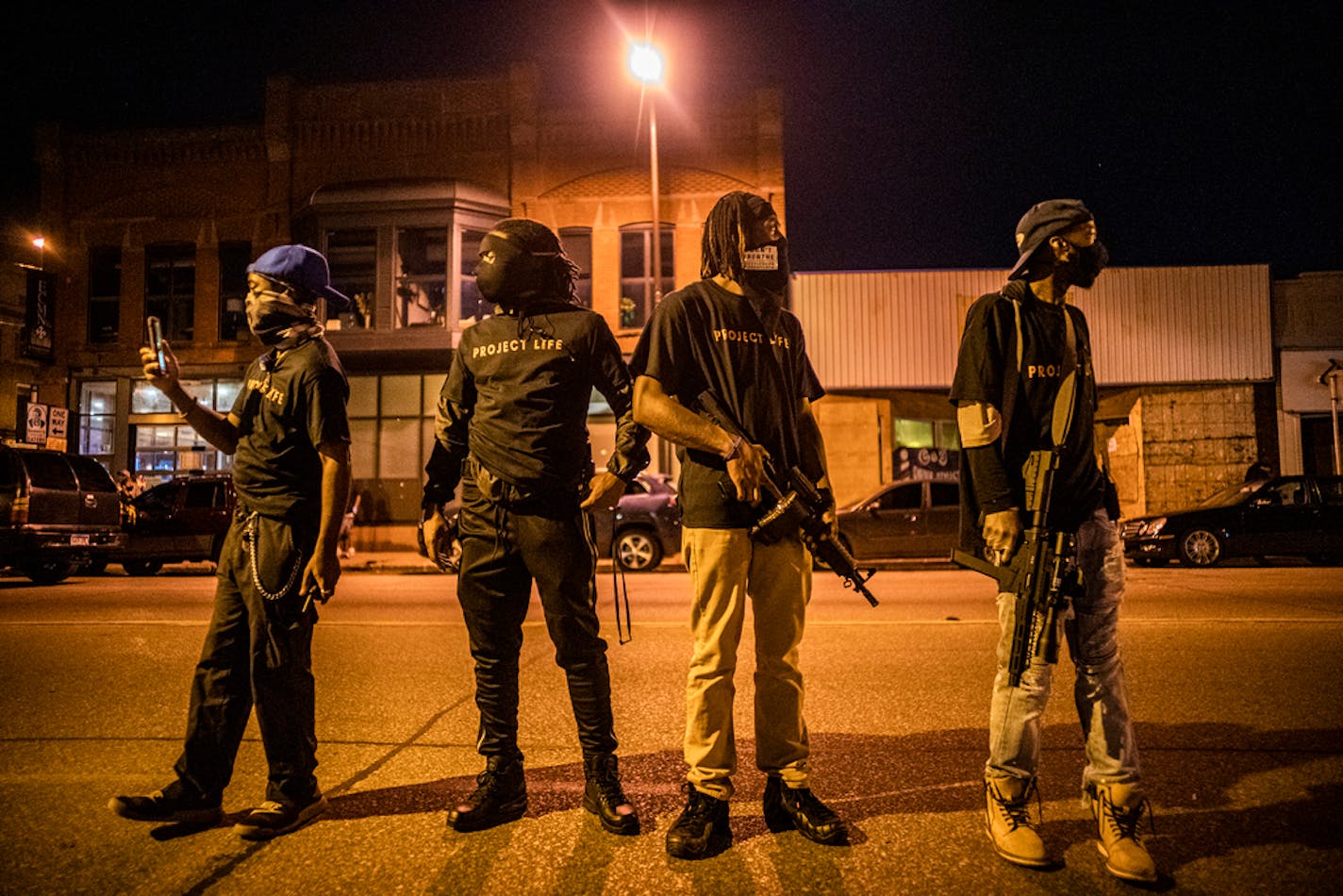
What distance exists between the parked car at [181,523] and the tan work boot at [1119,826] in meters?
15.6

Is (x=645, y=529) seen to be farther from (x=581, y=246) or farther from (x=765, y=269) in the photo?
(x=765, y=269)

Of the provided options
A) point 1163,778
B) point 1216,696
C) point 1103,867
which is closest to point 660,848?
point 1103,867

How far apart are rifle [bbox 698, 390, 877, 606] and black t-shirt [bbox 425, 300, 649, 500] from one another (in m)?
0.42

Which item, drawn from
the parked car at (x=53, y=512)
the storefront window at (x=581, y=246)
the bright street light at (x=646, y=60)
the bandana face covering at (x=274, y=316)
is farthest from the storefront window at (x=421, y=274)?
the bandana face covering at (x=274, y=316)

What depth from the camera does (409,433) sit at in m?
21.5

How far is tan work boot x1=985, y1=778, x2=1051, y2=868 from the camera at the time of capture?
2762 mm

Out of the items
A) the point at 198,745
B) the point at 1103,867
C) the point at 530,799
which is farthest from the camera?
the point at 530,799

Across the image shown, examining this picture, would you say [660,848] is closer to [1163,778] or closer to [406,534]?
[1163,778]

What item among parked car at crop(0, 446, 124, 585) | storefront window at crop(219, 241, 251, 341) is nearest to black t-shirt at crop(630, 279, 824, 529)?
parked car at crop(0, 446, 124, 585)

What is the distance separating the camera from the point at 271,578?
3.20 m

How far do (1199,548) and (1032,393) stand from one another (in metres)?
13.6

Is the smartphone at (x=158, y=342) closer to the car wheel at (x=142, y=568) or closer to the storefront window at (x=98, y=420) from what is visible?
the car wheel at (x=142, y=568)

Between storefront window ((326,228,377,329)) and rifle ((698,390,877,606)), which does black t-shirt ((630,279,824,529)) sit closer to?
rifle ((698,390,877,606))

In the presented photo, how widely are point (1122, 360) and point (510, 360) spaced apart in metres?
21.1
